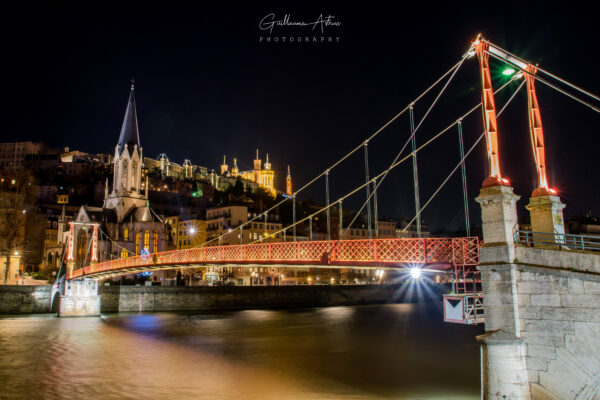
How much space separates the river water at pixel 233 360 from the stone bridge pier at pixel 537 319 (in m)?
5.39

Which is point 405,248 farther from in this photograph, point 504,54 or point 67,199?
point 67,199

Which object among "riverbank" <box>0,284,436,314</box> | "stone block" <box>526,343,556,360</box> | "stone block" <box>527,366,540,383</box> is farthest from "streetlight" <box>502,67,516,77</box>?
"riverbank" <box>0,284,436,314</box>

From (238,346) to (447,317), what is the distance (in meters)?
17.6

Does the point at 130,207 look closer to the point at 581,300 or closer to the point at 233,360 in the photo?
the point at 233,360

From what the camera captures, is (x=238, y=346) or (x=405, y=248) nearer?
(x=405, y=248)

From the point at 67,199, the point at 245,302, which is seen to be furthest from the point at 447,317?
the point at 67,199

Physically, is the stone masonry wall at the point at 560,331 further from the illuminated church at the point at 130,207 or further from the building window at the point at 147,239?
the building window at the point at 147,239

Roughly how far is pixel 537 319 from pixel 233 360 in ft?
53.5

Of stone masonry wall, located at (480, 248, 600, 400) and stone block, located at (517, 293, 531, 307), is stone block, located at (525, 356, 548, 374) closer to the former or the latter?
stone masonry wall, located at (480, 248, 600, 400)

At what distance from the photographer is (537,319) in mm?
10930

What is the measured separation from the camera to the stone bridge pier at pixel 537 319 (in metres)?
10.4

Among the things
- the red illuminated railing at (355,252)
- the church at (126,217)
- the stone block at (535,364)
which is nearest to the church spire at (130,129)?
the church at (126,217)

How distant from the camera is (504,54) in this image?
560 inches

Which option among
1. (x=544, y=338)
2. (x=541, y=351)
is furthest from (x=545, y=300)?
(x=541, y=351)
